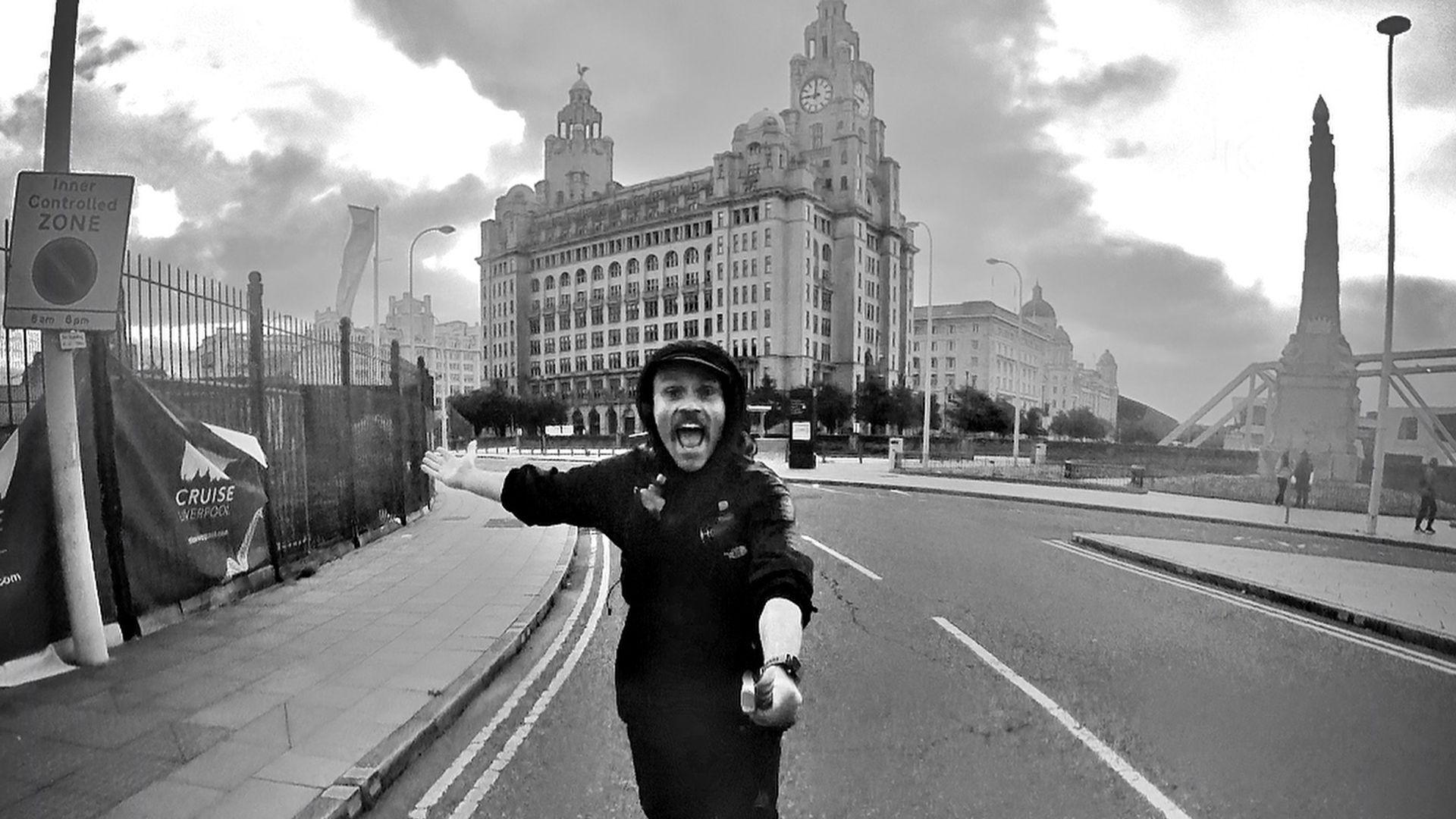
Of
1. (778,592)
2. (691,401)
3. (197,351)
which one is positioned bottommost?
(778,592)

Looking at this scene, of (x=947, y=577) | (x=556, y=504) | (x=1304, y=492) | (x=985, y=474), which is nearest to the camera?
(x=556, y=504)

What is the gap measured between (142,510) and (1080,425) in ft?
206

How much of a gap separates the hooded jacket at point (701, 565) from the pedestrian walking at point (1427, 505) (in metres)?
7.78

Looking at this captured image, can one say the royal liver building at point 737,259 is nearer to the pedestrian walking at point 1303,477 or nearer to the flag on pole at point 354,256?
the flag on pole at point 354,256

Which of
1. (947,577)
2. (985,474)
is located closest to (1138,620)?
(947,577)

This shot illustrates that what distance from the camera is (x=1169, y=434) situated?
11.2m

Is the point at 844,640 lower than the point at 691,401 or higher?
lower

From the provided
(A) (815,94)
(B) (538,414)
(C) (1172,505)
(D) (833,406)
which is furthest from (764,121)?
(C) (1172,505)

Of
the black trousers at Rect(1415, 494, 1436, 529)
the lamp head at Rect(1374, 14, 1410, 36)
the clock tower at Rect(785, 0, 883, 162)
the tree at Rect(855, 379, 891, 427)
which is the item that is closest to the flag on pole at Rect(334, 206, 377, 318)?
the lamp head at Rect(1374, 14, 1410, 36)

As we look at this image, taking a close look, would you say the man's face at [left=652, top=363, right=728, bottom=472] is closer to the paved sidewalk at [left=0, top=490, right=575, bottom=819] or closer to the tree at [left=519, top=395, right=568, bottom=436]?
the paved sidewalk at [left=0, top=490, right=575, bottom=819]

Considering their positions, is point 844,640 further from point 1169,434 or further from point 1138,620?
point 1169,434

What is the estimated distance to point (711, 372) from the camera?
2172 mm

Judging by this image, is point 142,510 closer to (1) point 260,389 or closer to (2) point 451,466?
(1) point 260,389

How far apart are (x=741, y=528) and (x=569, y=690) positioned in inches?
156
